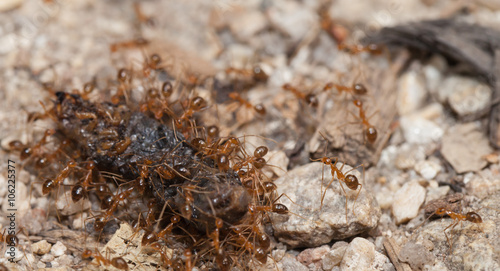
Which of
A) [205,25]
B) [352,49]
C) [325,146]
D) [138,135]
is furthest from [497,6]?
[138,135]

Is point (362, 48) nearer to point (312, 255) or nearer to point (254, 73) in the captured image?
point (254, 73)

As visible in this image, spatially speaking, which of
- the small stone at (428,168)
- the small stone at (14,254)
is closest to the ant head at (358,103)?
the small stone at (428,168)

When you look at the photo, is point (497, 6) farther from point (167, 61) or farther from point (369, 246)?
point (167, 61)

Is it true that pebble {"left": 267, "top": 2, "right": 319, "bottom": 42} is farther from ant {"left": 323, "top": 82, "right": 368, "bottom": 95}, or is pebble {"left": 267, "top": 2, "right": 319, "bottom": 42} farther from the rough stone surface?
the rough stone surface

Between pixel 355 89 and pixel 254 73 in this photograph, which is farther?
pixel 254 73

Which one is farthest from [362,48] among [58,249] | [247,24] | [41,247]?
[41,247]

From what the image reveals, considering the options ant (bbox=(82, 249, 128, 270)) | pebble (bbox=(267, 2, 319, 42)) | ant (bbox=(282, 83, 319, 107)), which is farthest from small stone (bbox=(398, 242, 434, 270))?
pebble (bbox=(267, 2, 319, 42))

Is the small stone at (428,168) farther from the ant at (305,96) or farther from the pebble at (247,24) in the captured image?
the pebble at (247,24)
